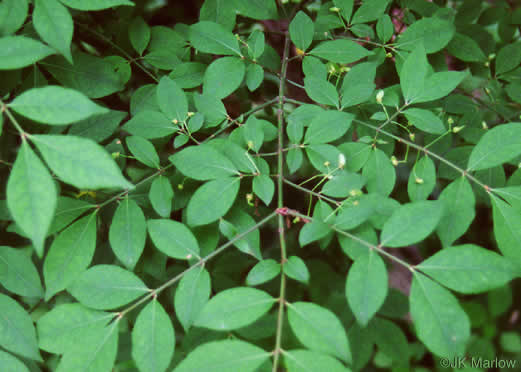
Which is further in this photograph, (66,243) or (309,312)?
(66,243)

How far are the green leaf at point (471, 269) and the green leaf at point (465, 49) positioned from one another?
0.78 metres

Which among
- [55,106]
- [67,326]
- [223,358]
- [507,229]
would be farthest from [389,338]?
[55,106]

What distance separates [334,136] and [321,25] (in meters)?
0.45

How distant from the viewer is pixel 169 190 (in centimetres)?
108

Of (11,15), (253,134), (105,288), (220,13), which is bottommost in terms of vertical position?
(105,288)

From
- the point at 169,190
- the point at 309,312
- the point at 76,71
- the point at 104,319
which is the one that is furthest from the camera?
→ the point at 76,71

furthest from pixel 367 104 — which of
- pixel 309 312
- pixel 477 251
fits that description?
pixel 309 312

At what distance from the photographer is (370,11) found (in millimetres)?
1258

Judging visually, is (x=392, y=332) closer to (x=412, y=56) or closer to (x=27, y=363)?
(x=412, y=56)

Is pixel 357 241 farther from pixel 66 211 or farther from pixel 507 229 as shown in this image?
pixel 66 211

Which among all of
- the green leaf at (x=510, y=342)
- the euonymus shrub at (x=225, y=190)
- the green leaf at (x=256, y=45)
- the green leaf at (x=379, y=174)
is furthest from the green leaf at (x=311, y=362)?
the green leaf at (x=510, y=342)

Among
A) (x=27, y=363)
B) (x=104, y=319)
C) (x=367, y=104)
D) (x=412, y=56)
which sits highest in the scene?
(x=412, y=56)

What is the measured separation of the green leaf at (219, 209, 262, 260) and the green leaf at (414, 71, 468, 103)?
0.56m

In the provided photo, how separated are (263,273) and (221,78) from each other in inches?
21.8
